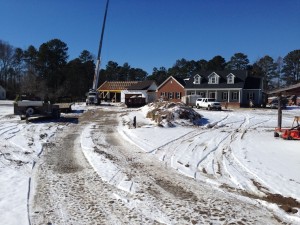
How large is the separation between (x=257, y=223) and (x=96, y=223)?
3.11m

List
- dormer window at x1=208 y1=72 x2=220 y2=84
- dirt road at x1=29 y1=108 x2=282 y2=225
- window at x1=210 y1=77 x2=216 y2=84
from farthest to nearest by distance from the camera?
1. window at x1=210 y1=77 x2=216 y2=84
2. dormer window at x1=208 y1=72 x2=220 y2=84
3. dirt road at x1=29 y1=108 x2=282 y2=225

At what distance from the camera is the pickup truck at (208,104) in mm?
43438

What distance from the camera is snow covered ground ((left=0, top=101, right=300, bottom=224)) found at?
826 centimetres

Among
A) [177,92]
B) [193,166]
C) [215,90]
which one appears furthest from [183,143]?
[177,92]

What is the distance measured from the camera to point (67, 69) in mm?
88688

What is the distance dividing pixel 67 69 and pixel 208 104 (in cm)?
5421

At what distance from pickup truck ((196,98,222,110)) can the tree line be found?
119 feet

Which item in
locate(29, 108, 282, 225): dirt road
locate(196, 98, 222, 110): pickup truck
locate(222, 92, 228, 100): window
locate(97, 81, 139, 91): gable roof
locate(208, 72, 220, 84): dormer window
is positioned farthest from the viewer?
locate(97, 81, 139, 91): gable roof

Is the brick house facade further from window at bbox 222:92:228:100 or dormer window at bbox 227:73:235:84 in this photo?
dormer window at bbox 227:73:235:84

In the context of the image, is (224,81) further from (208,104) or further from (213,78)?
(208,104)

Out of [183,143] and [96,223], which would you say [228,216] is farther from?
[183,143]

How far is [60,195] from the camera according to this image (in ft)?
26.3

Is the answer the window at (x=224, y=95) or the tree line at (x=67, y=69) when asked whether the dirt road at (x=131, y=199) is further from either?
the tree line at (x=67, y=69)

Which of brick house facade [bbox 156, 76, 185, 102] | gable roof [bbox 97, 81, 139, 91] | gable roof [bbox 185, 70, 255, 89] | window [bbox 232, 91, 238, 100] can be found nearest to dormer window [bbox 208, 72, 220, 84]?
gable roof [bbox 185, 70, 255, 89]
